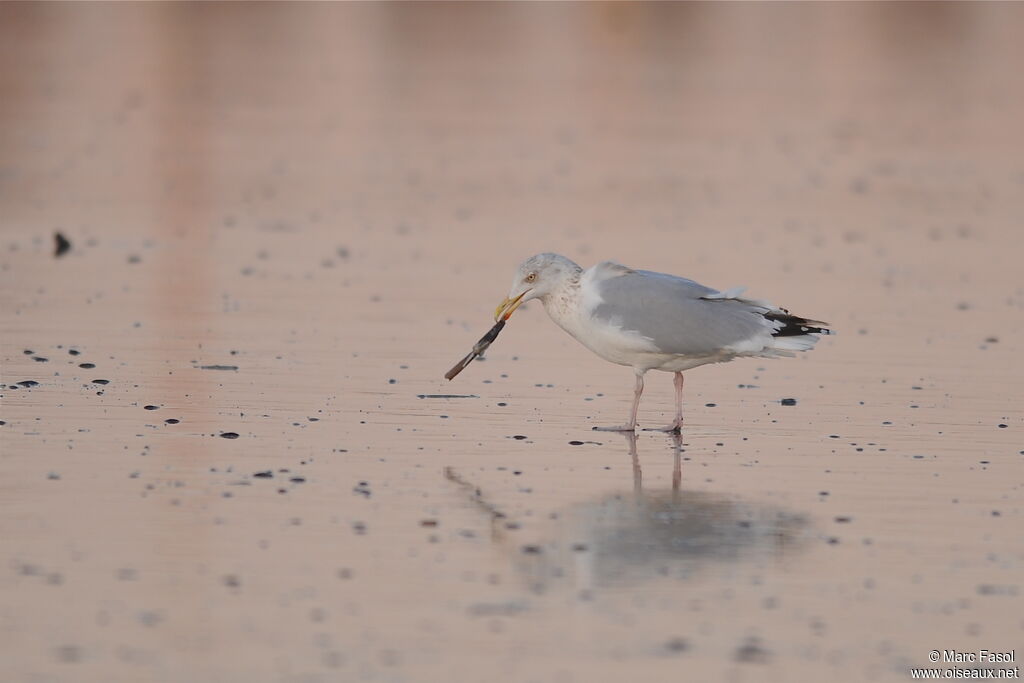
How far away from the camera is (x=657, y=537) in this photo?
9.86 metres

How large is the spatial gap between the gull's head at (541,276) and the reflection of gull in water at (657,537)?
93.3 inches

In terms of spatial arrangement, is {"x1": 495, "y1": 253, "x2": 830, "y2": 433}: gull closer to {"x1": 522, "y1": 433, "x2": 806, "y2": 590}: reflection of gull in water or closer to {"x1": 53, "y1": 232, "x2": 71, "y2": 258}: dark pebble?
{"x1": 522, "y1": 433, "x2": 806, "y2": 590}: reflection of gull in water

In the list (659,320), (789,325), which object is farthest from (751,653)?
(789,325)

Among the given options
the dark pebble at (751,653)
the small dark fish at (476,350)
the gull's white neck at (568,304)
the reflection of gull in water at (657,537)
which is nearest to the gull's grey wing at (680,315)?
the gull's white neck at (568,304)

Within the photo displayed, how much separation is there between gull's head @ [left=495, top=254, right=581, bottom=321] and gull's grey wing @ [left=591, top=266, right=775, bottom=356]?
303mm

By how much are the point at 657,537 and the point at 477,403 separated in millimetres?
3655

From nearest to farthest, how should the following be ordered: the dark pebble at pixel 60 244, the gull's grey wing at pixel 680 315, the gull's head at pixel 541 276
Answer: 1. the gull's grey wing at pixel 680 315
2. the gull's head at pixel 541 276
3. the dark pebble at pixel 60 244

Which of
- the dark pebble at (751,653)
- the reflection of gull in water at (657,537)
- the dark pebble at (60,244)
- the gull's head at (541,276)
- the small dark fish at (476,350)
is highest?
the dark pebble at (60,244)

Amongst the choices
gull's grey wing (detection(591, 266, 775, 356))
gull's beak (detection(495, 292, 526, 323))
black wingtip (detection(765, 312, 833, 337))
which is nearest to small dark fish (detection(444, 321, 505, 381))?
gull's beak (detection(495, 292, 526, 323))

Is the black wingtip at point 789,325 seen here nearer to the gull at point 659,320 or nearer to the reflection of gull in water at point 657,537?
the gull at point 659,320

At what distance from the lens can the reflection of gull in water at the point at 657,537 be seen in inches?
363

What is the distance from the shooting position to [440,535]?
9.82 meters

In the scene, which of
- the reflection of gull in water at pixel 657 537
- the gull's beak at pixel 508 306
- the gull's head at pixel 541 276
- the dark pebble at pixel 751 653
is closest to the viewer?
the dark pebble at pixel 751 653

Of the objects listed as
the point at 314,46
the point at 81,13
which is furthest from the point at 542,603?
the point at 81,13
